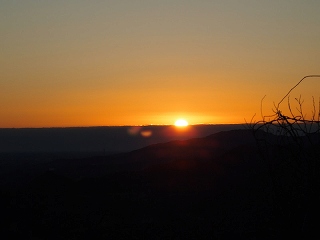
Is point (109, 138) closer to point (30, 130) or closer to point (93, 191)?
point (30, 130)

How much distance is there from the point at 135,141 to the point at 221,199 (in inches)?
4895

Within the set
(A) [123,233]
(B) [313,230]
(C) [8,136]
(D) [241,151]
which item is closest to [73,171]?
(D) [241,151]

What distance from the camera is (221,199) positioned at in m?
22.1

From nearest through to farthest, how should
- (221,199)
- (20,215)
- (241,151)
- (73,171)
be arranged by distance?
1. (20,215)
2. (221,199)
3. (241,151)
4. (73,171)

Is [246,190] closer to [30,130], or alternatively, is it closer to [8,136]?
[8,136]

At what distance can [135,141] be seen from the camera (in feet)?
479

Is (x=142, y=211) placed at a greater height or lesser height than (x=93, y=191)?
lesser

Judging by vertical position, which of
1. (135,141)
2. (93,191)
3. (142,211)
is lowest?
(142,211)

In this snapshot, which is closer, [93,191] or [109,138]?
[93,191]

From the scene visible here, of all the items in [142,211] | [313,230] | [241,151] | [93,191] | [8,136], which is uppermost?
[8,136]

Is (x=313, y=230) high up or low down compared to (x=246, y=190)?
down

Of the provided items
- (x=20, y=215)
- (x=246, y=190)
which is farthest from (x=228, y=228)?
(x=20, y=215)

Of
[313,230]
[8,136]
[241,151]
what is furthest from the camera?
[8,136]

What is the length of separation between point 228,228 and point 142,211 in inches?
154
